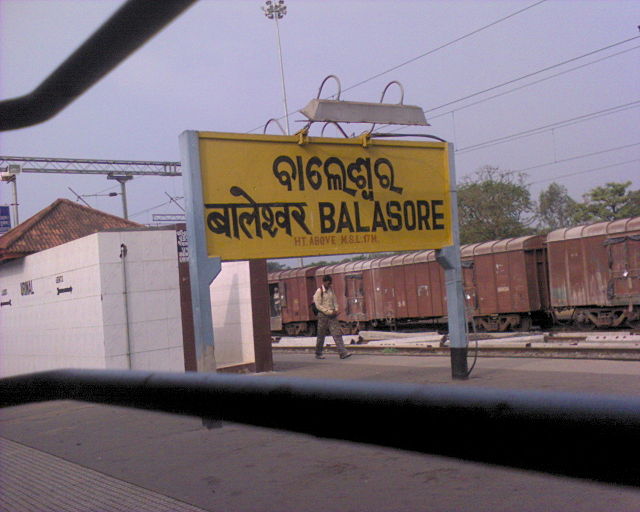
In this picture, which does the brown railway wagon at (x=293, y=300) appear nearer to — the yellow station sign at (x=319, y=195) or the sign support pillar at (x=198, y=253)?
the yellow station sign at (x=319, y=195)

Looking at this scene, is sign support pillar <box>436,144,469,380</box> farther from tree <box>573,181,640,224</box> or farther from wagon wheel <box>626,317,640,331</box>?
tree <box>573,181,640,224</box>

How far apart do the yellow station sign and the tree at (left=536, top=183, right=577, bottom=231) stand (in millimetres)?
40871

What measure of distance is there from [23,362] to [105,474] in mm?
8487

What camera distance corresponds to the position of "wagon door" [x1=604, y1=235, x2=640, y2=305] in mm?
17703

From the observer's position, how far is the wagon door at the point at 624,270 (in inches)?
697

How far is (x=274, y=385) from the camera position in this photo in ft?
2.55

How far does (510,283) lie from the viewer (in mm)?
20719

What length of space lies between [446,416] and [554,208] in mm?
53055

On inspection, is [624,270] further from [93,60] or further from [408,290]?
[93,60]

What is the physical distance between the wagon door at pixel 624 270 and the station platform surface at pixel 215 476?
32.7 feet

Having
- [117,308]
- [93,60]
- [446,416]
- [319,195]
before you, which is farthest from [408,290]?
[446,416]

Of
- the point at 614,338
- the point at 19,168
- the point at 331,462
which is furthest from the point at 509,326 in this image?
the point at 19,168

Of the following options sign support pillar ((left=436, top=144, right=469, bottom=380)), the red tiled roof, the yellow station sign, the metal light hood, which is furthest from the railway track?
the red tiled roof

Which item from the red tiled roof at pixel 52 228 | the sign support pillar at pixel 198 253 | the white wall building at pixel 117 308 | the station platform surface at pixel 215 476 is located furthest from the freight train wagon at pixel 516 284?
the red tiled roof at pixel 52 228
